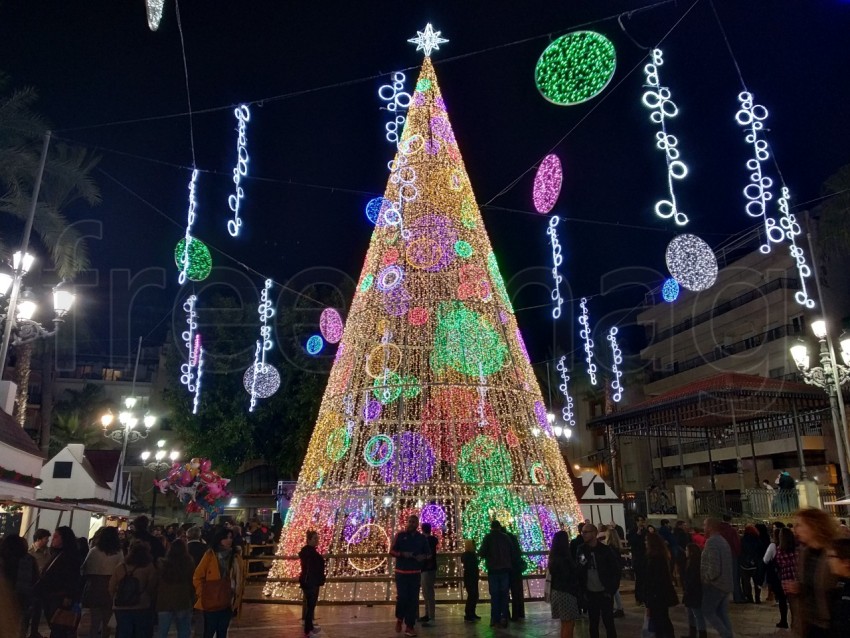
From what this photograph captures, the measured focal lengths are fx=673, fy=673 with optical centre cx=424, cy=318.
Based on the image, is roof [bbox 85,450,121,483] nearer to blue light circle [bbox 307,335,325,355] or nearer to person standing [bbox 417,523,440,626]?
blue light circle [bbox 307,335,325,355]

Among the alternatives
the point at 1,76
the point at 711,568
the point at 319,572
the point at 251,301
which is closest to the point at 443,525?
the point at 319,572

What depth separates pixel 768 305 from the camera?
1196 inches

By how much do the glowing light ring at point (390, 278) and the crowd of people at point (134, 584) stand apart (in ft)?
17.4

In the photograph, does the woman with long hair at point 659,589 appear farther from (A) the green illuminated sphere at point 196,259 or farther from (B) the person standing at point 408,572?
(A) the green illuminated sphere at point 196,259

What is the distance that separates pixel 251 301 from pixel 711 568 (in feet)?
81.5

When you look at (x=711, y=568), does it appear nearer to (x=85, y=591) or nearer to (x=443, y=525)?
(x=443, y=525)

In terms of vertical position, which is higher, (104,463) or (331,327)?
(331,327)

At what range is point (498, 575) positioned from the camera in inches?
334

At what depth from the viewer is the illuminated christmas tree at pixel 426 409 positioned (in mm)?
10562

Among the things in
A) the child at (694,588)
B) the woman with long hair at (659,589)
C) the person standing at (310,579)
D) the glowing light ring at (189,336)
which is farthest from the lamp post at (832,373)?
the glowing light ring at (189,336)

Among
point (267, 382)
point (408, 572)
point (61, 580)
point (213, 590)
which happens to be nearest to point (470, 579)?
point (408, 572)

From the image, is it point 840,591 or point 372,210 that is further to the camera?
point 372,210

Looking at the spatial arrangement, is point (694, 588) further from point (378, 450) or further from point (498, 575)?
point (378, 450)

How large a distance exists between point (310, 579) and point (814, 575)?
5.73m
